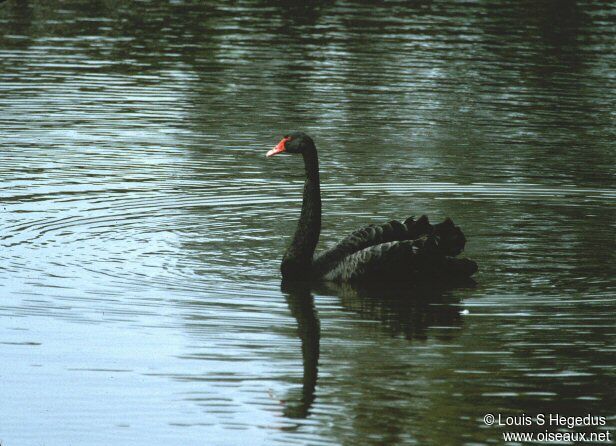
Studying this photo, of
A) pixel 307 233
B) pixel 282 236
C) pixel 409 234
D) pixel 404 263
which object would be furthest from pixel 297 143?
pixel 282 236

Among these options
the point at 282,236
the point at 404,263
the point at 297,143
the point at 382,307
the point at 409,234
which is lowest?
the point at 282,236

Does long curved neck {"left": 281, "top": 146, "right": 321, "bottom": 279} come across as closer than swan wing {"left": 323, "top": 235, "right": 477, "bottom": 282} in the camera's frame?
No

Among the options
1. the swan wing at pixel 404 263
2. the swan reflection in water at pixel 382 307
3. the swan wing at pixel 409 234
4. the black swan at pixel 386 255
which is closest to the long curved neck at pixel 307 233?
the black swan at pixel 386 255

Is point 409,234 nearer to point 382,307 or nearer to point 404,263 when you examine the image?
point 404,263

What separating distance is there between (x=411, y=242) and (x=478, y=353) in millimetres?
1625

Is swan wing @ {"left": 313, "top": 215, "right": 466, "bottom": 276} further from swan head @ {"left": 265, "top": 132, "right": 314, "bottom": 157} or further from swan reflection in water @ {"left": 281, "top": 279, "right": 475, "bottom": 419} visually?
swan head @ {"left": 265, "top": 132, "right": 314, "bottom": 157}

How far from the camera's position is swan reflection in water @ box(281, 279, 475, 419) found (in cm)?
912

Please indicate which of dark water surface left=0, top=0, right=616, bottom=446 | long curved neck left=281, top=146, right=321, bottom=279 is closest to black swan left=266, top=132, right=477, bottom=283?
long curved neck left=281, top=146, right=321, bottom=279

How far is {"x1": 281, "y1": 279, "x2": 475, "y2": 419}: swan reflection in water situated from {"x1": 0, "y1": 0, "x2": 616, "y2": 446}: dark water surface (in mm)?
30

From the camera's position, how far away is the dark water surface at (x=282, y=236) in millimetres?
7562

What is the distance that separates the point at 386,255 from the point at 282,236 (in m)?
2.04

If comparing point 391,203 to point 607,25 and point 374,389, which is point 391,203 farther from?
point 607,25

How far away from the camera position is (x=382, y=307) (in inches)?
388

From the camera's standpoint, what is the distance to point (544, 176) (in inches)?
573
